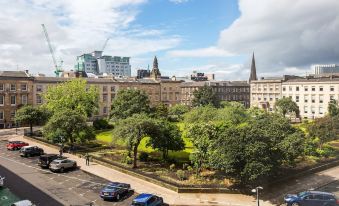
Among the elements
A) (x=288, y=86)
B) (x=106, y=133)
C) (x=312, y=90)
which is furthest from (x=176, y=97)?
(x=106, y=133)

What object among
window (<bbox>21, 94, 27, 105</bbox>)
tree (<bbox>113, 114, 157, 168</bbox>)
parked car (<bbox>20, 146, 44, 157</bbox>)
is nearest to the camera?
tree (<bbox>113, 114, 157, 168</bbox>)

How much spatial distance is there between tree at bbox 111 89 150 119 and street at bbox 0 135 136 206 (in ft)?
93.3

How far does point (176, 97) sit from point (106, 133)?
221ft

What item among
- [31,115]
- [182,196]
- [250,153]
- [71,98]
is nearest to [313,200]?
[250,153]

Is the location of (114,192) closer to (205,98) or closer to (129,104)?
(129,104)

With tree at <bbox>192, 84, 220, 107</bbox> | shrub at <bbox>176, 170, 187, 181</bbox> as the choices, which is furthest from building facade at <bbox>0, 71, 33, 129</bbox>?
shrub at <bbox>176, 170, 187, 181</bbox>

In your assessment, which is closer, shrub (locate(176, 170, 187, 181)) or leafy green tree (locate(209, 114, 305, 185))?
leafy green tree (locate(209, 114, 305, 185))

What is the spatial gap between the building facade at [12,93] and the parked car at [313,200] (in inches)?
3190

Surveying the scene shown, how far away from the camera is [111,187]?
3472 cm

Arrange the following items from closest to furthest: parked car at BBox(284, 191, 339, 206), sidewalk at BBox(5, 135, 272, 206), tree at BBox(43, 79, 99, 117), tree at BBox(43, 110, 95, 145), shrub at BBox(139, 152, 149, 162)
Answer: parked car at BBox(284, 191, 339, 206)
sidewalk at BBox(5, 135, 272, 206)
shrub at BBox(139, 152, 149, 162)
tree at BBox(43, 110, 95, 145)
tree at BBox(43, 79, 99, 117)

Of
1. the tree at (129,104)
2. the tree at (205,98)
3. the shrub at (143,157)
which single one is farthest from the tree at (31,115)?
the tree at (205,98)

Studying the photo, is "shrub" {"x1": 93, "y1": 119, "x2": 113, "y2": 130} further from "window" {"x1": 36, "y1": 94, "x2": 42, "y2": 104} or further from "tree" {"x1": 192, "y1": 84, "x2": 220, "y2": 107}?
"tree" {"x1": 192, "y1": 84, "x2": 220, "y2": 107}

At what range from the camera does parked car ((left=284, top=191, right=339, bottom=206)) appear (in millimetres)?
32281

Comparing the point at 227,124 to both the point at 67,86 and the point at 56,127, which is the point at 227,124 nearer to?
the point at 56,127
